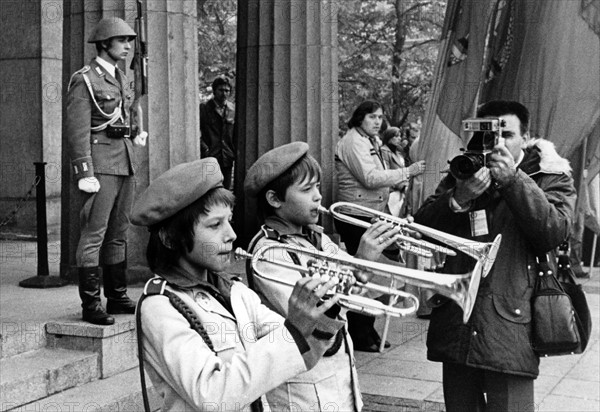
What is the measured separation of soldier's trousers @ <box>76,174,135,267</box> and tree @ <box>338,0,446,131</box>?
545 inches

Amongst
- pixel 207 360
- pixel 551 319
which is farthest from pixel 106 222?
pixel 207 360

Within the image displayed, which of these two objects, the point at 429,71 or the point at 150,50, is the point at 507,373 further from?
the point at 429,71

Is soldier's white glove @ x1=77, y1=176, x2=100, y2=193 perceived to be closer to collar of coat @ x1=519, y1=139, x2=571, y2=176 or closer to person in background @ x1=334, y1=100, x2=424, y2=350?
person in background @ x1=334, y1=100, x2=424, y2=350

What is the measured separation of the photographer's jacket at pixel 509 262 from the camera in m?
4.15

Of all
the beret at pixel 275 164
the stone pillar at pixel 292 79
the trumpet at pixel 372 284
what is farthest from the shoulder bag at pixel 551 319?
the stone pillar at pixel 292 79

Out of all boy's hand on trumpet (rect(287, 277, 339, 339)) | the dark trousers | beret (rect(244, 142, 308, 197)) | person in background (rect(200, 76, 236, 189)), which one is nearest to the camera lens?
beret (rect(244, 142, 308, 197))

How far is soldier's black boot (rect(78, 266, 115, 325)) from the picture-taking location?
606cm

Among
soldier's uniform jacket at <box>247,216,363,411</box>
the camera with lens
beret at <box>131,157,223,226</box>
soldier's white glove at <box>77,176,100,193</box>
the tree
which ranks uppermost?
the tree

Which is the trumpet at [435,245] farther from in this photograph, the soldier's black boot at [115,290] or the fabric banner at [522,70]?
the fabric banner at [522,70]

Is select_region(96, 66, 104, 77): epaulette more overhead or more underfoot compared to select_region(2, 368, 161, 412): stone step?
more overhead

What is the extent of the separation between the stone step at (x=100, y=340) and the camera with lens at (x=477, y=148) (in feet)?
9.13

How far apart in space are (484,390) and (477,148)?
1140mm

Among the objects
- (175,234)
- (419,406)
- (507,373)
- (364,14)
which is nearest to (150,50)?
(419,406)

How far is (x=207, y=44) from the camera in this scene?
17719mm
